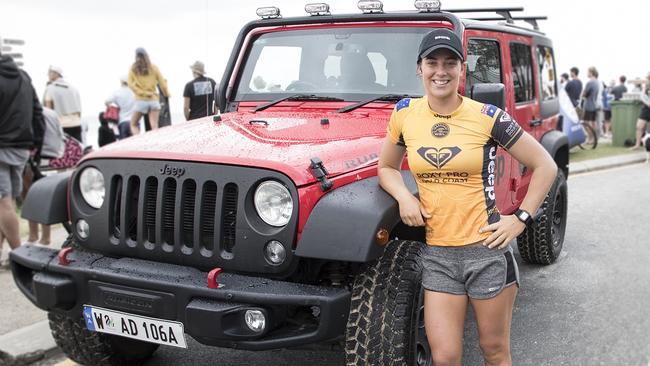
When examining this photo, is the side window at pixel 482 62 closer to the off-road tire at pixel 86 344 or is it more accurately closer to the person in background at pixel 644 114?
the off-road tire at pixel 86 344

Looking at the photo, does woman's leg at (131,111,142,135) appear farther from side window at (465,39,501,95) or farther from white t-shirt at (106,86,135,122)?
side window at (465,39,501,95)

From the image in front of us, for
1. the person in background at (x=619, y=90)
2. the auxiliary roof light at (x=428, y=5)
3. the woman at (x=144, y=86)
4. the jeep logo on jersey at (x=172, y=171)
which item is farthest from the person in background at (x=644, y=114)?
the jeep logo on jersey at (x=172, y=171)

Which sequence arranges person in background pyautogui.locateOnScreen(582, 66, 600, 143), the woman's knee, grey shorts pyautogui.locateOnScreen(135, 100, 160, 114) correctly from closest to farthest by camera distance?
1. the woman's knee
2. grey shorts pyautogui.locateOnScreen(135, 100, 160, 114)
3. person in background pyautogui.locateOnScreen(582, 66, 600, 143)

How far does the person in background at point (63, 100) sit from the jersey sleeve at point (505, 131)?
8235 millimetres

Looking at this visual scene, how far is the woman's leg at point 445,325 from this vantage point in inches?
111

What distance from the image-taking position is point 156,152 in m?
3.37

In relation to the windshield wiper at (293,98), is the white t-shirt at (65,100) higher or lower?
lower

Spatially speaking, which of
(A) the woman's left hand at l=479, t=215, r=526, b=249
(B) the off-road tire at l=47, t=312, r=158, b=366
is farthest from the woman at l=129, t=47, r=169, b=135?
(A) the woman's left hand at l=479, t=215, r=526, b=249

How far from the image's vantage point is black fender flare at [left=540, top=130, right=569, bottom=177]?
18.8 feet

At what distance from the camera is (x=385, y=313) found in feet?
9.68

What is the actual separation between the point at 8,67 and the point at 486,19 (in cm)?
411

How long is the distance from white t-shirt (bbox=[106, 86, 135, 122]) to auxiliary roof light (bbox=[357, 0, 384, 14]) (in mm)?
7666

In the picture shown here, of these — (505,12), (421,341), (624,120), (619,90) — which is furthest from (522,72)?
(619,90)

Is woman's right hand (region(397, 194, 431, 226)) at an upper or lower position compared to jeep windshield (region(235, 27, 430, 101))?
lower
